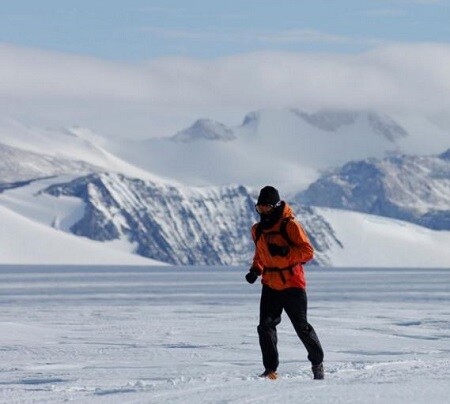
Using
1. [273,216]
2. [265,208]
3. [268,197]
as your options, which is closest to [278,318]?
[273,216]

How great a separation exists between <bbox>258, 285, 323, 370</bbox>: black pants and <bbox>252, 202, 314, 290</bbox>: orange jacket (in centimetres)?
12

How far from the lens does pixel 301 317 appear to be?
15.8 metres

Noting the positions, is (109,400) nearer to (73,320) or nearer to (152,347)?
(152,347)

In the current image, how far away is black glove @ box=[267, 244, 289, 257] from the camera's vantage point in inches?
611

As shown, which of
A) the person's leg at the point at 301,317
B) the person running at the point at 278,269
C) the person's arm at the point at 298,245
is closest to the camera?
the person's arm at the point at 298,245

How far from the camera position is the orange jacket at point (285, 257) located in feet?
50.8

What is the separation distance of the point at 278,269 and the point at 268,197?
0.88 metres

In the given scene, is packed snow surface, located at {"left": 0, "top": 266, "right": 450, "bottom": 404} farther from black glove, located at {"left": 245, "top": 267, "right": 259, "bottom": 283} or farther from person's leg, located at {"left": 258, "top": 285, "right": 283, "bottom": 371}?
black glove, located at {"left": 245, "top": 267, "right": 259, "bottom": 283}

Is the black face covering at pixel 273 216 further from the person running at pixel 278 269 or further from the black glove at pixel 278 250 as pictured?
the black glove at pixel 278 250

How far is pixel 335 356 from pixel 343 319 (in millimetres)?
13802

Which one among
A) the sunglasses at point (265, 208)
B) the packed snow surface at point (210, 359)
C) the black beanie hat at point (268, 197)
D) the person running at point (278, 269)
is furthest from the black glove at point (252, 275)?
the packed snow surface at point (210, 359)

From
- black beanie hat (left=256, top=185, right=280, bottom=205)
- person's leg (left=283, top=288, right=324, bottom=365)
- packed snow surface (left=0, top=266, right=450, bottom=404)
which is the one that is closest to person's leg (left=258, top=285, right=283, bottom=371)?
person's leg (left=283, top=288, right=324, bottom=365)

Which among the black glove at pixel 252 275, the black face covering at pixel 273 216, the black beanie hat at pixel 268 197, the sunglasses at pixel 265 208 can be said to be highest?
the black beanie hat at pixel 268 197

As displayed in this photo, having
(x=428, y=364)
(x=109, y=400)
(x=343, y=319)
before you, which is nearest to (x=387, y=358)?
(x=428, y=364)
